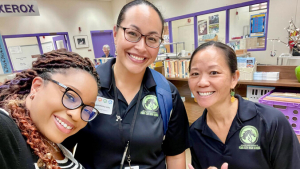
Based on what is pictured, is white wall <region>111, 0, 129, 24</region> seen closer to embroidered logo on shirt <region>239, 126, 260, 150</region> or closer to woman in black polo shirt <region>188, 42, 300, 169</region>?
woman in black polo shirt <region>188, 42, 300, 169</region>

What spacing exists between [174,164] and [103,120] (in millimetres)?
591

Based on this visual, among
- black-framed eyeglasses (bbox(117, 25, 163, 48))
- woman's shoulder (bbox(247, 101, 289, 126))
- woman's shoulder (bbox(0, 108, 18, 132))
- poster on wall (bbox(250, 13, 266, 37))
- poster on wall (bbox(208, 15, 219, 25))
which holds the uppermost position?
poster on wall (bbox(208, 15, 219, 25))

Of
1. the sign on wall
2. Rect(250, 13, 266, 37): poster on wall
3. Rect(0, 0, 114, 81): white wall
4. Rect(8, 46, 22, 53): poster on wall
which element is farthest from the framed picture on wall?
Rect(250, 13, 266, 37): poster on wall

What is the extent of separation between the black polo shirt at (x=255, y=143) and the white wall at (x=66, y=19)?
7.67 meters

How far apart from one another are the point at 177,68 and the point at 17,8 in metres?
4.51

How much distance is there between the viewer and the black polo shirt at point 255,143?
3.12ft

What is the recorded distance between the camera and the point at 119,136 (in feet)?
3.07

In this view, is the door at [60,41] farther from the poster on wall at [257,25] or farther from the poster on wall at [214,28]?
the poster on wall at [257,25]

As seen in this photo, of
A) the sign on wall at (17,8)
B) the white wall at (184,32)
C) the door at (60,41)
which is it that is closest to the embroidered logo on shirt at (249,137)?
the sign on wall at (17,8)

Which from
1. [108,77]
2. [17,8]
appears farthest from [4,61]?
[108,77]

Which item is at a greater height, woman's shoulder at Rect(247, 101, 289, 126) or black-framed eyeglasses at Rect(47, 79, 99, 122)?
black-framed eyeglasses at Rect(47, 79, 99, 122)

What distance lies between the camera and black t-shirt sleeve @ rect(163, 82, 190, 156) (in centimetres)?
108

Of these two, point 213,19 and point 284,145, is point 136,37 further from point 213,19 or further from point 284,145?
point 213,19

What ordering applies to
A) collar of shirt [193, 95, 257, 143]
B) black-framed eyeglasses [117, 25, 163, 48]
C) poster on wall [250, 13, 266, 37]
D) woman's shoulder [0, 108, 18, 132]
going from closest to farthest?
woman's shoulder [0, 108, 18, 132] < black-framed eyeglasses [117, 25, 163, 48] < collar of shirt [193, 95, 257, 143] < poster on wall [250, 13, 266, 37]
